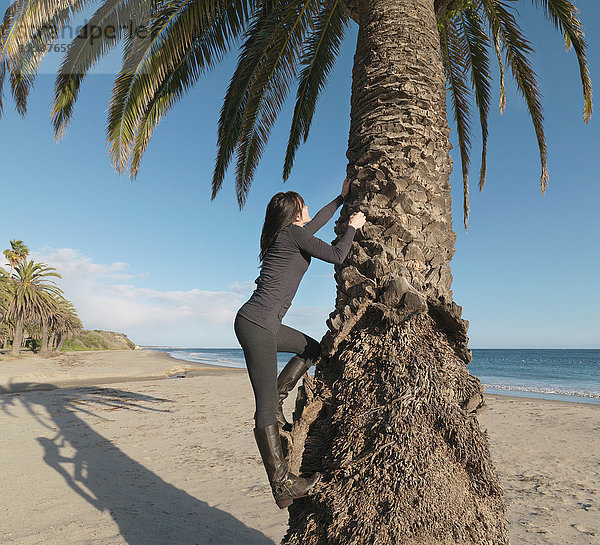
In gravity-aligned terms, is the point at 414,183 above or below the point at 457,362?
above

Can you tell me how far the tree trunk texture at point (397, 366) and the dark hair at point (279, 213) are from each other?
48cm

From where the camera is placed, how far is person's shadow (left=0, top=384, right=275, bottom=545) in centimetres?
402

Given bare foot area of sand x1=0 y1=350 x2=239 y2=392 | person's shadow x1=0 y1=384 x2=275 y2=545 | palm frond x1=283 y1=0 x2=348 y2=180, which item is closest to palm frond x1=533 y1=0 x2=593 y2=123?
palm frond x1=283 y1=0 x2=348 y2=180

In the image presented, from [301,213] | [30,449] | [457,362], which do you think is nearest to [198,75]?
[301,213]

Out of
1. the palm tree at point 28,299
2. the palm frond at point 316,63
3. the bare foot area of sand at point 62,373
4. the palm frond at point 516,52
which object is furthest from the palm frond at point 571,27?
the palm tree at point 28,299

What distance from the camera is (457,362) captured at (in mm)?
2711

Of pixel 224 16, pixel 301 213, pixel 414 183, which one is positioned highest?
pixel 224 16

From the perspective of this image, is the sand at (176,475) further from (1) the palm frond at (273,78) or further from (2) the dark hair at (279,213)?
(1) the palm frond at (273,78)

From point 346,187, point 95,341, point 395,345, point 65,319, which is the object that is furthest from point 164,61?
point 95,341

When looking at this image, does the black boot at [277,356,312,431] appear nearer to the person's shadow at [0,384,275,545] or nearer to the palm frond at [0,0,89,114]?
the person's shadow at [0,384,275,545]

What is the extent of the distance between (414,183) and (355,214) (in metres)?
0.48

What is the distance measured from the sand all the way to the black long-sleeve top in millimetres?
2622

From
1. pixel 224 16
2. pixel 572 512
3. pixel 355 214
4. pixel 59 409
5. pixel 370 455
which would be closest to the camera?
pixel 370 455

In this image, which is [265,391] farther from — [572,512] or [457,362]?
[572,512]
